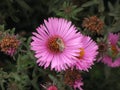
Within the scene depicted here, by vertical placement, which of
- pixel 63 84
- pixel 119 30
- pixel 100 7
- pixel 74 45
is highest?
pixel 100 7

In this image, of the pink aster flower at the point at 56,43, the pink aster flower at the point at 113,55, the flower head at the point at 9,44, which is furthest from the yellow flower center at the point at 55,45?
the pink aster flower at the point at 113,55

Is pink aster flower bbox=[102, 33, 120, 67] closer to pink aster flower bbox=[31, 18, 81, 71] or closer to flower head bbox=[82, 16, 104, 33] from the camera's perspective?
flower head bbox=[82, 16, 104, 33]

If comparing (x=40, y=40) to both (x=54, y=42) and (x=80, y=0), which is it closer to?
(x=54, y=42)

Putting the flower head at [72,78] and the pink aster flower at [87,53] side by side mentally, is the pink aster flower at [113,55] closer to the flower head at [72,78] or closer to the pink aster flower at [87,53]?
the pink aster flower at [87,53]

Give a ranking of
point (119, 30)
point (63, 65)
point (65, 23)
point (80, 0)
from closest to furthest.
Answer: point (63, 65) → point (65, 23) → point (119, 30) → point (80, 0)

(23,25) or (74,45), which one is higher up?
(23,25)

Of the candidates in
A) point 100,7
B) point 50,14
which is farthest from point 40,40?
point 50,14
